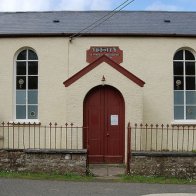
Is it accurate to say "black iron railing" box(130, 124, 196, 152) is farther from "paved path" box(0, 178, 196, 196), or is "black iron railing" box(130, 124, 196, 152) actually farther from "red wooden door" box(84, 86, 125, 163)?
"paved path" box(0, 178, 196, 196)

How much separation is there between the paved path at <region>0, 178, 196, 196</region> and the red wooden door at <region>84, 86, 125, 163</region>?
401 cm

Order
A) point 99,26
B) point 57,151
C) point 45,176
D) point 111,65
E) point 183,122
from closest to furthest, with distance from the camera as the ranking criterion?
point 45,176 → point 57,151 → point 111,65 → point 183,122 → point 99,26

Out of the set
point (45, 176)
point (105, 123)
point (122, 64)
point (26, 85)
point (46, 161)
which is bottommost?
point (45, 176)

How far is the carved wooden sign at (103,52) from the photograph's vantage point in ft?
61.4

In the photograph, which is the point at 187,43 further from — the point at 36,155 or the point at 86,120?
the point at 36,155

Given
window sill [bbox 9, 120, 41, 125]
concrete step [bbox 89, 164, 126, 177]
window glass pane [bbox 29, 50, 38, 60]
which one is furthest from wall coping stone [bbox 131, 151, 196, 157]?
window glass pane [bbox 29, 50, 38, 60]

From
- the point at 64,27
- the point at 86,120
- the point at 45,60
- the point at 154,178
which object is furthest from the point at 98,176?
the point at 64,27

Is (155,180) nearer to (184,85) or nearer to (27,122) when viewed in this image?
(184,85)

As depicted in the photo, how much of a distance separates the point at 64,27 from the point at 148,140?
5666 millimetres

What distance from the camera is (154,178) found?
1459cm

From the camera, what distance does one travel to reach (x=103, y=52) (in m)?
18.7

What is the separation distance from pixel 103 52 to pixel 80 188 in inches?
284

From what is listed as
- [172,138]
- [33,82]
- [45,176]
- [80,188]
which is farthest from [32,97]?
[80,188]

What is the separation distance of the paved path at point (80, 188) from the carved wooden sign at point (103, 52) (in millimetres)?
6345
